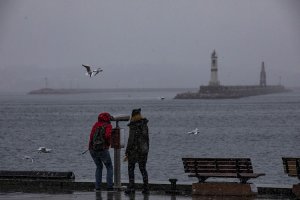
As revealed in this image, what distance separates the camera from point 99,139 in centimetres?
1623

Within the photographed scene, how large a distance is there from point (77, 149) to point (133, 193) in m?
43.9

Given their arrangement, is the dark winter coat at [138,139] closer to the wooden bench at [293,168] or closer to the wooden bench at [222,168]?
the wooden bench at [222,168]

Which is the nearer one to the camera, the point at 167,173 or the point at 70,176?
the point at 70,176

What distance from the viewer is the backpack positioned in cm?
1614

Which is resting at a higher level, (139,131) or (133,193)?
(139,131)

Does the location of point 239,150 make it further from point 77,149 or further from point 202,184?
point 202,184

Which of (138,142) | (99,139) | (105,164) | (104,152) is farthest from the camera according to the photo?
(105,164)

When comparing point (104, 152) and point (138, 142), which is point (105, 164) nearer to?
point (104, 152)

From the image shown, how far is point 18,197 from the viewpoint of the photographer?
15.3m

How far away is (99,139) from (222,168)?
2.58 metres

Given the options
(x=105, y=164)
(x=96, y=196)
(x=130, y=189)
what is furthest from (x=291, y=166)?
(x=105, y=164)

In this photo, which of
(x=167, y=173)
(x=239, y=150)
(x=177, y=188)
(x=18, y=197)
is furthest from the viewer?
(x=239, y=150)

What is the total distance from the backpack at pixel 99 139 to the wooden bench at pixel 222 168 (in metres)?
1.76

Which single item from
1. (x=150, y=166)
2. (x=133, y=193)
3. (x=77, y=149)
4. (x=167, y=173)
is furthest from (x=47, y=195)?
(x=77, y=149)
